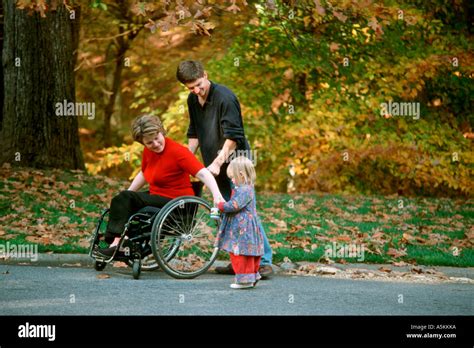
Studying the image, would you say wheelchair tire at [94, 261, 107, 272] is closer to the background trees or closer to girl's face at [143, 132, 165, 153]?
girl's face at [143, 132, 165, 153]

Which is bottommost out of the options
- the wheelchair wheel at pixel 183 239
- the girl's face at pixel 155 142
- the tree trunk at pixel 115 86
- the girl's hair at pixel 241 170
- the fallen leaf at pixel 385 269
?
the fallen leaf at pixel 385 269

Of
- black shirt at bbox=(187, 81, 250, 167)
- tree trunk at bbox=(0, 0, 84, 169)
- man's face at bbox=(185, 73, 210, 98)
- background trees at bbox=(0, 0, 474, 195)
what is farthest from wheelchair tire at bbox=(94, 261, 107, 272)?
background trees at bbox=(0, 0, 474, 195)

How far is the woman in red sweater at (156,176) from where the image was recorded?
702 centimetres

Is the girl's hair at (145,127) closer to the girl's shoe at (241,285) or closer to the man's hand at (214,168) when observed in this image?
the man's hand at (214,168)

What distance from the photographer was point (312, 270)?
7941 millimetres

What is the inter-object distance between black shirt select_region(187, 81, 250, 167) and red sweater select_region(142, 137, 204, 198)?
0.90ft

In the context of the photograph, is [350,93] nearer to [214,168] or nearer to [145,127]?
[214,168]

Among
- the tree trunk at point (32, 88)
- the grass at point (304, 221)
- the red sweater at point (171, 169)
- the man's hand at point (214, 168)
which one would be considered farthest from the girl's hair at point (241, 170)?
the tree trunk at point (32, 88)

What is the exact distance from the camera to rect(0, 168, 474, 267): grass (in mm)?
8758

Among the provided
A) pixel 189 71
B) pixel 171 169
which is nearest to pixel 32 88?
pixel 171 169

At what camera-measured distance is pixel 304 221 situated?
11.0 meters

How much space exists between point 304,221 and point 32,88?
5.06 metres
